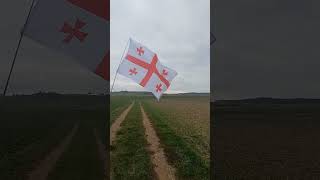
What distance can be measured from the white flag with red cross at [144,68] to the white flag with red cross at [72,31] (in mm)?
11332

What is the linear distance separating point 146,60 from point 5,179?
47.6 ft

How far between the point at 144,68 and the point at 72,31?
1350cm

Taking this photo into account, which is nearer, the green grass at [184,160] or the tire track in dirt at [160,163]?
the tire track in dirt at [160,163]

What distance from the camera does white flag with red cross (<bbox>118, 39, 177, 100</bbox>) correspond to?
76.1ft

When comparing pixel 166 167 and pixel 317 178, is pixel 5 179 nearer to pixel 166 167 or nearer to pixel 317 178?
pixel 166 167

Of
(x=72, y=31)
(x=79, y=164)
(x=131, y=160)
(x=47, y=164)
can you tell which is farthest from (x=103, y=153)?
(x=72, y=31)

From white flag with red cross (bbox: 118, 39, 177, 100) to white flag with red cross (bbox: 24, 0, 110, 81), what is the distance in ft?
37.2

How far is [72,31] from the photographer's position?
1122 centimetres

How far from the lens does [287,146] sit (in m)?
20.3

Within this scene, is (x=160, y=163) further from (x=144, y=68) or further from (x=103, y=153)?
(x=144, y=68)

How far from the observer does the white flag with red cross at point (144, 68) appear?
23.2 metres

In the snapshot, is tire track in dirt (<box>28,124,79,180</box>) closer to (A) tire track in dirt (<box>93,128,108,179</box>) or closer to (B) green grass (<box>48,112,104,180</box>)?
(B) green grass (<box>48,112,104,180</box>)

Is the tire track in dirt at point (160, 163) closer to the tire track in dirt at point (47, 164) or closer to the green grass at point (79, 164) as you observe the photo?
the green grass at point (79, 164)

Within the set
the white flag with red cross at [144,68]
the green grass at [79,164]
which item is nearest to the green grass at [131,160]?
the green grass at [79,164]
